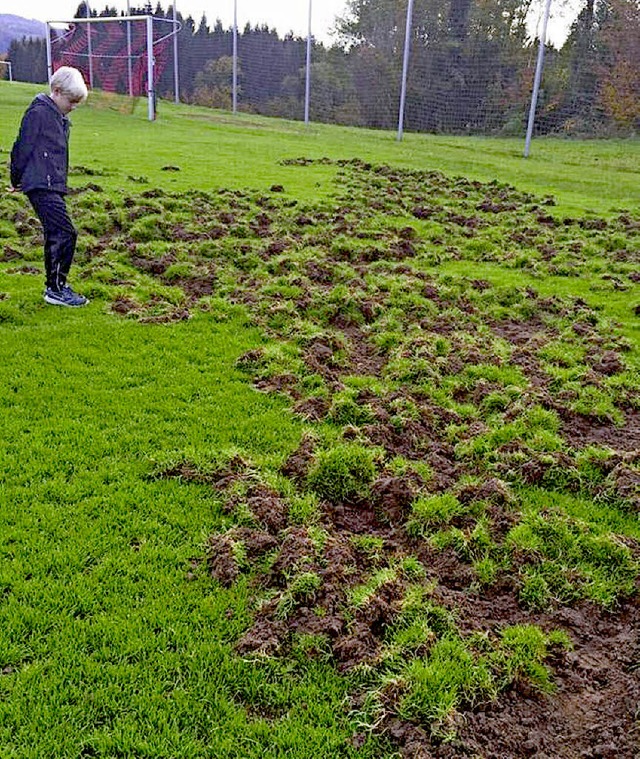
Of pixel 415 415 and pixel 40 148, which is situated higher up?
pixel 40 148

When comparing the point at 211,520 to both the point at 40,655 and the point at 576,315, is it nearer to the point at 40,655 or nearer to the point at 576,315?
the point at 40,655

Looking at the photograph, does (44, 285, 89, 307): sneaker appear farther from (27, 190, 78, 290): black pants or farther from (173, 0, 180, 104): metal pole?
(173, 0, 180, 104): metal pole

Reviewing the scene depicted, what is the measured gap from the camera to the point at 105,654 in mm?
3760

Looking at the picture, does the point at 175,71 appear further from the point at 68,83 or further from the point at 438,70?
the point at 68,83

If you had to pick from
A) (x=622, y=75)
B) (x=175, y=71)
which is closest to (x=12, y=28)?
(x=175, y=71)

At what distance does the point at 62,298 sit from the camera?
869cm

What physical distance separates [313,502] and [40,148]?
5.25m

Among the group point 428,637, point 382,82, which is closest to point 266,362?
point 428,637

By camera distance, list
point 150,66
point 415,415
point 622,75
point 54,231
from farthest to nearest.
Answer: point 150,66, point 622,75, point 54,231, point 415,415

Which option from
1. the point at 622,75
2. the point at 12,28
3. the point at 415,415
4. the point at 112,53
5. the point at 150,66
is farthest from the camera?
the point at 12,28

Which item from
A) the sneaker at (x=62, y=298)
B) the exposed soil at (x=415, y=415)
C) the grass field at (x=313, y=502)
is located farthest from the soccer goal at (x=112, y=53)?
the sneaker at (x=62, y=298)

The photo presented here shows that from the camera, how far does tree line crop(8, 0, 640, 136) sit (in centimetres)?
2842

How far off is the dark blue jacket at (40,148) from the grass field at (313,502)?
1.51 meters

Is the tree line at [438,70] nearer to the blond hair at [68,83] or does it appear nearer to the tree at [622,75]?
the tree at [622,75]
